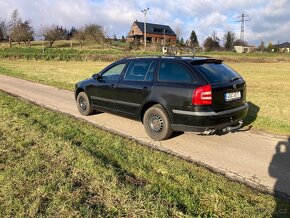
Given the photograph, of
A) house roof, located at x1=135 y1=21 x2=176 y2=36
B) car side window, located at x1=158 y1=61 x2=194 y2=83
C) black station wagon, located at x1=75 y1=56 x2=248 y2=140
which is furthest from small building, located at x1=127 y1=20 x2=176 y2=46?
car side window, located at x1=158 y1=61 x2=194 y2=83

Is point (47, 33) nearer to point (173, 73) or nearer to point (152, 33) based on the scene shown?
point (152, 33)

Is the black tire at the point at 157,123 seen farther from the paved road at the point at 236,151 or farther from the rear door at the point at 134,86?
the rear door at the point at 134,86

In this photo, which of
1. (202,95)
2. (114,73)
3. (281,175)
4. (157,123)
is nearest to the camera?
(281,175)

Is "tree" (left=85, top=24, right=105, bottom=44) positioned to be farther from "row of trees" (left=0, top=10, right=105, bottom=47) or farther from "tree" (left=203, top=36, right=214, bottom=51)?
"tree" (left=203, top=36, right=214, bottom=51)

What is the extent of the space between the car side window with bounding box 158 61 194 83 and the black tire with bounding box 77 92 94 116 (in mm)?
2813

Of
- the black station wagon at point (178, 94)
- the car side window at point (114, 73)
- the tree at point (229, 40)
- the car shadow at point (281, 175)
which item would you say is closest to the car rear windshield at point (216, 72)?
the black station wagon at point (178, 94)

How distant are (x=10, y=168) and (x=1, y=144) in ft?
4.31

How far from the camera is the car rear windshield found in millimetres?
5912

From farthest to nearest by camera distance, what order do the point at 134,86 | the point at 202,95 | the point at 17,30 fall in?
1. the point at 17,30
2. the point at 134,86
3. the point at 202,95

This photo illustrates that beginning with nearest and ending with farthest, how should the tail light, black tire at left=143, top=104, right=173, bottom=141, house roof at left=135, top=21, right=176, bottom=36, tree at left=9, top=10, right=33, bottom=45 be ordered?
the tail light < black tire at left=143, top=104, right=173, bottom=141 < tree at left=9, top=10, right=33, bottom=45 < house roof at left=135, top=21, right=176, bottom=36

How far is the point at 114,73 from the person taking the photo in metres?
7.71

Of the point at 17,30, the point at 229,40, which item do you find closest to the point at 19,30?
the point at 17,30

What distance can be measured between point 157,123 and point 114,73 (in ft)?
6.40

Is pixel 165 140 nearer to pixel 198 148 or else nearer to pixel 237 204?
pixel 198 148
